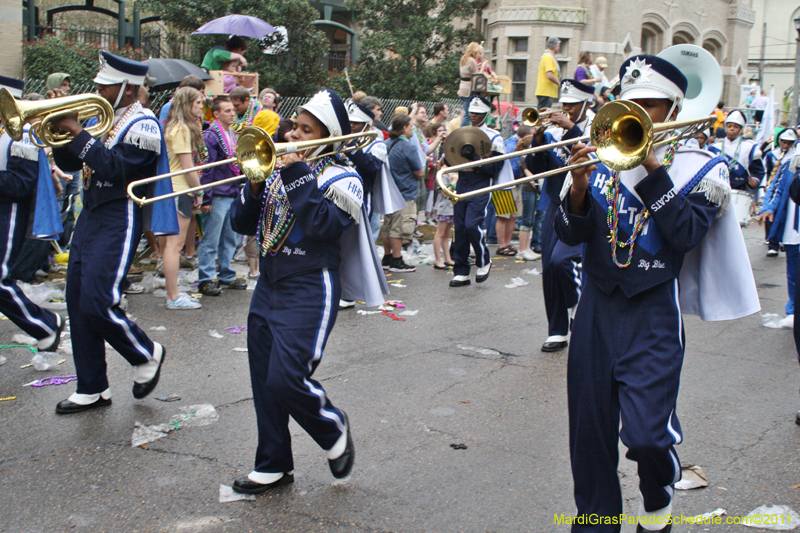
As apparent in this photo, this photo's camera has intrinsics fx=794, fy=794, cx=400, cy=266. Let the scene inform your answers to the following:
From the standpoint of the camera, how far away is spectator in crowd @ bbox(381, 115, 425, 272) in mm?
9797

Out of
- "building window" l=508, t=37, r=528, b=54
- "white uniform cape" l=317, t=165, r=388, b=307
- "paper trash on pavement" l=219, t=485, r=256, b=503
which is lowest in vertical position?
"paper trash on pavement" l=219, t=485, r=256, b=503

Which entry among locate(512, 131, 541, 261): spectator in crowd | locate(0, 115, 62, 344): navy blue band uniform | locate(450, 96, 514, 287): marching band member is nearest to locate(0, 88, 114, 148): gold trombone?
locate(0, 115, 62, 344): navy blue band uniform

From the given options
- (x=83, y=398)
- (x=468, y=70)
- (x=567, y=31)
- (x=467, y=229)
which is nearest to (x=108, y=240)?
(x=83, y=398)

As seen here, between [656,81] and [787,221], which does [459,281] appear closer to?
[787,221]

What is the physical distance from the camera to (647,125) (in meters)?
2.72

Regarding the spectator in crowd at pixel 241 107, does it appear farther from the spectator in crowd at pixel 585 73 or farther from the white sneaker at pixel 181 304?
the spectator in crowd at pixel 585 73

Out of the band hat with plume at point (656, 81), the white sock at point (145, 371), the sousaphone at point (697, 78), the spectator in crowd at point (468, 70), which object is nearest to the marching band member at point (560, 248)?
the sousaphone at point (697, 78)

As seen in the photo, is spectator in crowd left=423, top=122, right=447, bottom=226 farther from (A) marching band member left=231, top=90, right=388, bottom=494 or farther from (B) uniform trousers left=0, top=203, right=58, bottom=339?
(A) marching band member left=231, top=90, right=388, bottom=494

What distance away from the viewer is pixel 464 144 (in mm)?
8469

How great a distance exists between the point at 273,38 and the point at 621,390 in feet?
57.2

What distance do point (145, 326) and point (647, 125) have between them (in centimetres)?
510

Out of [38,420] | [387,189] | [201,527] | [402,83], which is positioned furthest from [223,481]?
[402,83]

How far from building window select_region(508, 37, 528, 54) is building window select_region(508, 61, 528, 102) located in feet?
1.36

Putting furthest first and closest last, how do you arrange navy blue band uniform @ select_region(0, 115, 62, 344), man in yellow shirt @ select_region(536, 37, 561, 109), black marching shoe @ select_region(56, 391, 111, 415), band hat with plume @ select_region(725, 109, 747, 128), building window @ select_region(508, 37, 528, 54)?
building window @ select_region(508, 37, 528, 54) < man in yellow shirt @ select_region(536, 37, 561, 109) < band hat with plume @ select_region(725, 109, 747, 128) < navy blue band uniform @ select_region(0, 115, 62, 344) < black marching shoe @ select_region(56, 391, 111, 415)
